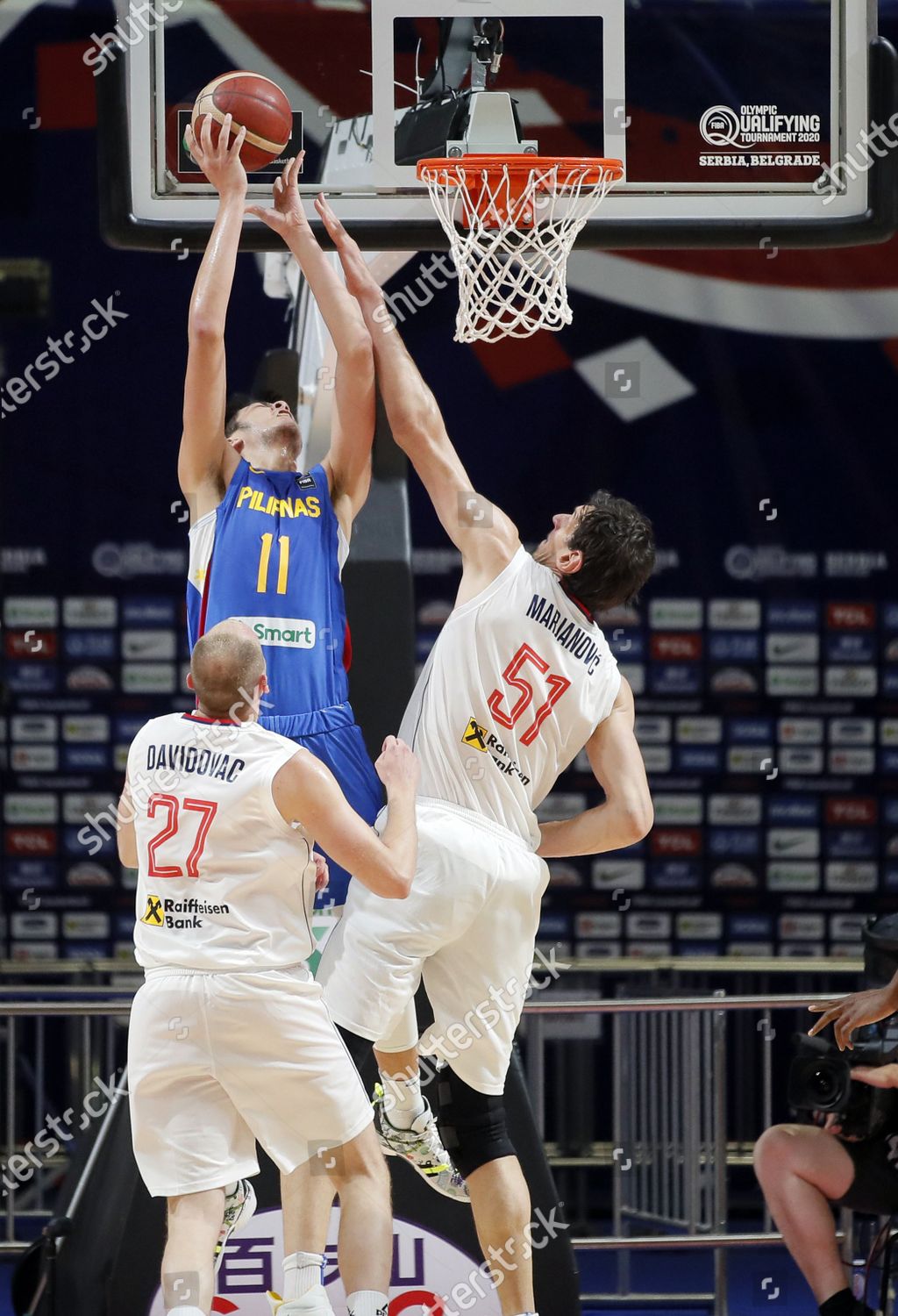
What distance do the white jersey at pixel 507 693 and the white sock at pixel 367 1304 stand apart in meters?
1.27

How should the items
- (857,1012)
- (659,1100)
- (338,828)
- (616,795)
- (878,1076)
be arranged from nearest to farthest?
(338,828)
(616,795)
(878,1076)
(857,1012)
(659,1100)

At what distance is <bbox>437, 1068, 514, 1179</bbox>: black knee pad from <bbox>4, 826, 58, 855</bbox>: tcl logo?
14.3 feet

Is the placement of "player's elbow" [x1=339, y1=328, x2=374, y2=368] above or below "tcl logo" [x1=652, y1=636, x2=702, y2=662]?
above

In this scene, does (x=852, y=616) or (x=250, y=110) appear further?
(x=852, y=616)

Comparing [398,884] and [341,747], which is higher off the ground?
[341,747]

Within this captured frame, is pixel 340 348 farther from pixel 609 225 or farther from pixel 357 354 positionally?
pixel 609 225

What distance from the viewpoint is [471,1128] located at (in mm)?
4691

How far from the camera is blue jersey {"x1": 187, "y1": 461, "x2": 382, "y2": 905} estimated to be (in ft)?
15.6

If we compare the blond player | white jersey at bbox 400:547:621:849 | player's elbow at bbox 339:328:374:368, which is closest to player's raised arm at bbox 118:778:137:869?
the blond player

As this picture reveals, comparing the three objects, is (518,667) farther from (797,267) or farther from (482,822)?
(797,267)

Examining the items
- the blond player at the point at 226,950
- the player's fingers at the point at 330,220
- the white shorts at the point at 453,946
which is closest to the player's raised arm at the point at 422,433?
the player's fingers at the point at 330,220

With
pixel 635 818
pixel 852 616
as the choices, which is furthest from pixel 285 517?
pixel 852 616

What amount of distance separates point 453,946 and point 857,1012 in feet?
4.84

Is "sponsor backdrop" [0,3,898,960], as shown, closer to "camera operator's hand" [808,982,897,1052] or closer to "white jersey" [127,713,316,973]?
A: "camera operator's hand" [808,982,897,1052]
